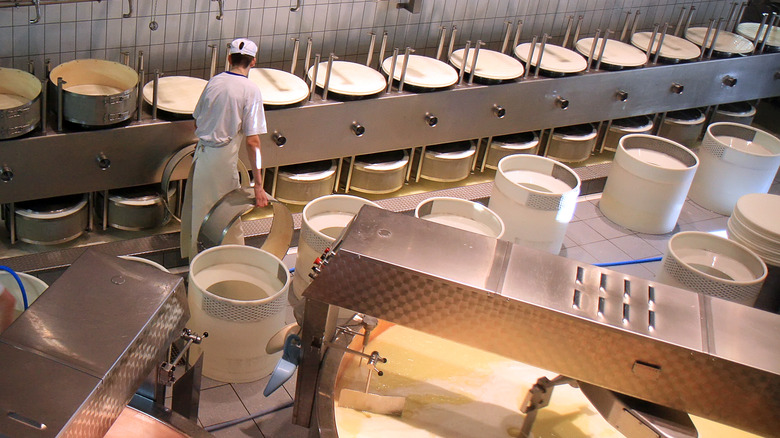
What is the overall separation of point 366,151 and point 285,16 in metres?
0.97

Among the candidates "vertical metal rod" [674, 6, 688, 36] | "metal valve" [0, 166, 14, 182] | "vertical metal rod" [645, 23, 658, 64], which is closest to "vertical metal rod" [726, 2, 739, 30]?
"vertical metal rod" [674, 6, 688, 36]

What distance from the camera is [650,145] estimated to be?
18.8 feet

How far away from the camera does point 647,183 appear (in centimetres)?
537

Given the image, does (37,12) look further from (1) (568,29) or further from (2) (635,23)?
(2) (635,23)

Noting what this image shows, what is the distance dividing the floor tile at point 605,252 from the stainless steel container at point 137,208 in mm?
2728

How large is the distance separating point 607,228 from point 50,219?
3.62 metres

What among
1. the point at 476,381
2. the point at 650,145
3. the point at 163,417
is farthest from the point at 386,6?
the point at 163,417

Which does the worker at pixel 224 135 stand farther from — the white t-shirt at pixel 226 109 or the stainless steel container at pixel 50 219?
the stainless steel container at pixel 50 219

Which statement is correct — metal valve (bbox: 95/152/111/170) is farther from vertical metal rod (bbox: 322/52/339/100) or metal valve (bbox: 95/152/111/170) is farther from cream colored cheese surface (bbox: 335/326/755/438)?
cream colored cheese surface (bbox: 335/326/755/438)

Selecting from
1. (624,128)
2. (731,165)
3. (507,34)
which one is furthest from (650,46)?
(507,34)

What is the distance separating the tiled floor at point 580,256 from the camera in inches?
139

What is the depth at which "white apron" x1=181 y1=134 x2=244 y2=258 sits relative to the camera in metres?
4.13

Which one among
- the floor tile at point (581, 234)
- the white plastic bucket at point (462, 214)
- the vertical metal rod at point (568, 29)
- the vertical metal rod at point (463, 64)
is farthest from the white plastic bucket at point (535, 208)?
the vertical metal rod at point (568, 29)

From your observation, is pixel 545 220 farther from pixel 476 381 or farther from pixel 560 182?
pixel 476 381
